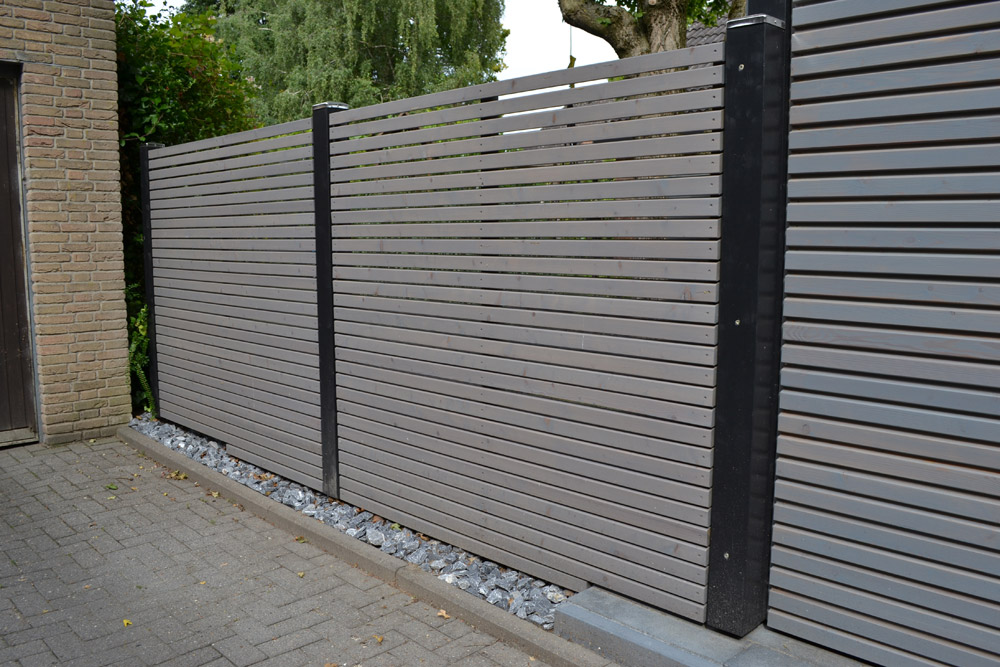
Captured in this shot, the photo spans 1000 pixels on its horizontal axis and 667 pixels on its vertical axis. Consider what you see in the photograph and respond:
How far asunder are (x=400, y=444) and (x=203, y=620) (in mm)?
1420

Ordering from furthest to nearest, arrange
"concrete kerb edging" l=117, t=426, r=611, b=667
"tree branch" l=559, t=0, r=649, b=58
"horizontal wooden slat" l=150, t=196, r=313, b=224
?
"tree branch" l=559, t=0, r=649, b=58 < "horizontal wooden slat" l=150, t=196, r=313, b=224 < "concrete kerb edging" l=117, t=426, r=611, b=667

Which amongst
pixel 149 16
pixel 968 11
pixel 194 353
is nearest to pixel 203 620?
pixel 194 353

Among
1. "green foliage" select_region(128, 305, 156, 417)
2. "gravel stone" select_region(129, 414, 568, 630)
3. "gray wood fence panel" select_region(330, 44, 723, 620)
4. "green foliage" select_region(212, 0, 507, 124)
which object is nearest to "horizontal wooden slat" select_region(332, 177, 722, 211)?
Answer: "gray wood fence panel" select_region(330, 44, 723, 620)

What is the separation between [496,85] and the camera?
404 cm

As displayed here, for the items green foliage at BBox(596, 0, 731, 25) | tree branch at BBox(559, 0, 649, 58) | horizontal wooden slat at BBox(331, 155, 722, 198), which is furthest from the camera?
green foliage at BBox(596, 0, 731, 25)

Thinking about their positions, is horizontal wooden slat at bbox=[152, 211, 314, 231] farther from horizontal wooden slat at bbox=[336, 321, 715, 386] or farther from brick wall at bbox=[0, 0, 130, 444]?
horizontal wooden slat at bbox=[336, 321, 715, 386]

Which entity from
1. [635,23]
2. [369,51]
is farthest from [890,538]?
[369,51]

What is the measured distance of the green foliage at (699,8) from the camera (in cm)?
903

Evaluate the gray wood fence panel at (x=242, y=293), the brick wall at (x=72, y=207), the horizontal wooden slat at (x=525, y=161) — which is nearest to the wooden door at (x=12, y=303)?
the brick wall at (x=72, y=207)

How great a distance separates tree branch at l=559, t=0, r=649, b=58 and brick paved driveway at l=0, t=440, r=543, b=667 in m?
6.30

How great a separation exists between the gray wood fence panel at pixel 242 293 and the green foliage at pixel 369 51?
19699mm

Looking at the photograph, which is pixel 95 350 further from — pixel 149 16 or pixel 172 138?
pixel 149 16

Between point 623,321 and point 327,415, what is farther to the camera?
point 327,415

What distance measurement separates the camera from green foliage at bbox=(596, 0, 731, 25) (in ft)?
29.6
